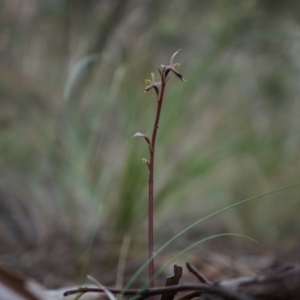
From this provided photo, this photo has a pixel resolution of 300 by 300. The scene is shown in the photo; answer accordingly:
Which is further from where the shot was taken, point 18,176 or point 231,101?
point 231,101

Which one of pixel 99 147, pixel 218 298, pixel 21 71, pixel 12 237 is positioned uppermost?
→ pixel 21 71

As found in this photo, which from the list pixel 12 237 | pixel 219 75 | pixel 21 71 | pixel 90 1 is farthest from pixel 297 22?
pixel 12 237

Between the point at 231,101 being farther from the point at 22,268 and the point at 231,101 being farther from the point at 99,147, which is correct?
the point at 22,268

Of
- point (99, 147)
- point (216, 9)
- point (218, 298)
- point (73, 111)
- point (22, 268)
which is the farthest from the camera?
point (216, 9)

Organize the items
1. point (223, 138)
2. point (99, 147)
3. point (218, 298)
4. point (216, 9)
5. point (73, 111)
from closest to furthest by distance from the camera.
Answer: point (218, 298), point (223, 138), point (99, 147), point (73, 111), point (216, 9)

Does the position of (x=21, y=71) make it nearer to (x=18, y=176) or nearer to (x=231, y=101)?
(x=18, y=176)

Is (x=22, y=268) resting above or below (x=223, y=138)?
below
